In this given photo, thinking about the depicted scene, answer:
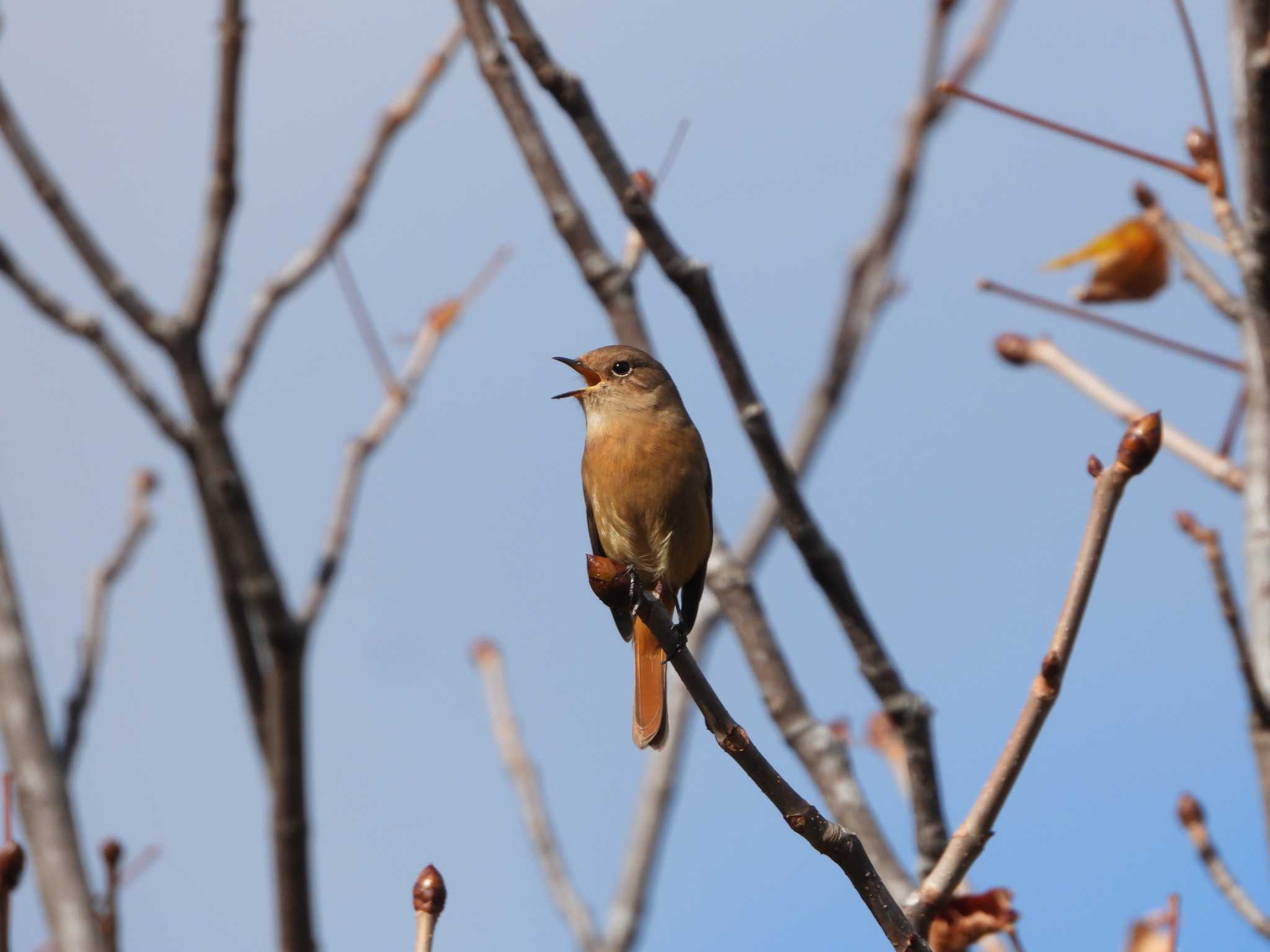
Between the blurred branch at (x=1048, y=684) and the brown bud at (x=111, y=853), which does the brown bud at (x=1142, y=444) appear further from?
the brown bud at (x=111, y=853)

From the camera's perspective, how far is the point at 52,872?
2854 millimetres

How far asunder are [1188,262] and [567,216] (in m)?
1.64

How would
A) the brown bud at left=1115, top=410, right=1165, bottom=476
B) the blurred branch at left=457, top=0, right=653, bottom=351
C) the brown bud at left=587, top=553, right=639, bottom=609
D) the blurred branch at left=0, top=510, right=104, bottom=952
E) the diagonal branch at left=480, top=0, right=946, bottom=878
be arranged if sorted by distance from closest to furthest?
the brown bud at left=1115, top=410, right=1165, bottom=476 → the brown bud at left=587, top=553, right=639, bottom=609 → the blurred branch at left=0, top=510, right=104, bottom=952 → the diagonal branch at left=480, top=0, right=946, bottom=878 → the blurred branch at left=457, top=0, right=653, bottom=351

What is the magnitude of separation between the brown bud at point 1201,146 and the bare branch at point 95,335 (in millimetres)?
2894

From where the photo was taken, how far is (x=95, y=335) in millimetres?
4523

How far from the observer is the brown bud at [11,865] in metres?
2.46

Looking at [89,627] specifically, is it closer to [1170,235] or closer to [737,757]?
[737,757]

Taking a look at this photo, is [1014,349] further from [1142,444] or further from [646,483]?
[1142,444]

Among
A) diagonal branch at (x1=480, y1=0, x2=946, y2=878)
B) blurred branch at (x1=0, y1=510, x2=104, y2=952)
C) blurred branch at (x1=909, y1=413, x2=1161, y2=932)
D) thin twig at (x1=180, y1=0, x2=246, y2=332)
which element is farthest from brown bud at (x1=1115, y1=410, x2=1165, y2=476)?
thin twig at (x1=180, y1=0, x2=246, y2=332)

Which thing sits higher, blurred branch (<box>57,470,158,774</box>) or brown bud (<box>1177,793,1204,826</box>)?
blurred branch (<box>57,470,158,774</box>)

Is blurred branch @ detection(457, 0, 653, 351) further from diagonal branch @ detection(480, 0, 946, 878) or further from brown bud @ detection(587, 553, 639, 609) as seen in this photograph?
brown bud @ detection(587, 553, 639, 609)

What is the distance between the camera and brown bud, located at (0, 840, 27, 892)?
2.46 meters

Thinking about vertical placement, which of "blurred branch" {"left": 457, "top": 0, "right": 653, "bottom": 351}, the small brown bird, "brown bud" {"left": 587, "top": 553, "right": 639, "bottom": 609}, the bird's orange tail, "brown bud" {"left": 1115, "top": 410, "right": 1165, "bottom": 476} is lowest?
"brown bud" {"left": 1115, "top": 410, "right": 1165, "bottom": 476}

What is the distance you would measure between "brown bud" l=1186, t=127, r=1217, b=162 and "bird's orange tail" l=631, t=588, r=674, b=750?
148cm
